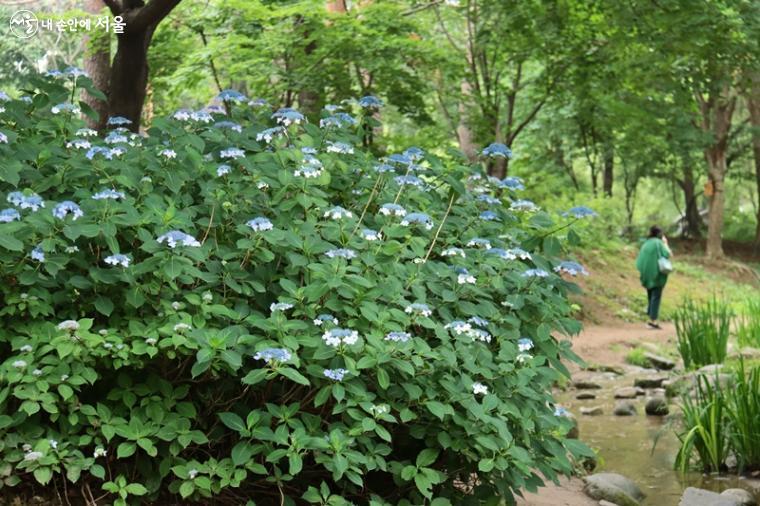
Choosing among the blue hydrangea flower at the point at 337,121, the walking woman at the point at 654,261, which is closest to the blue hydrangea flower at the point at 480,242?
the blue hydrangea flower at the point at 337,121

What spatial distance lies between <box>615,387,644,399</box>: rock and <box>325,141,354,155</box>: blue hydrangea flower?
5.07 meters

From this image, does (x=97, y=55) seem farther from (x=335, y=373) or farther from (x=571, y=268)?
(x=335, y=373)

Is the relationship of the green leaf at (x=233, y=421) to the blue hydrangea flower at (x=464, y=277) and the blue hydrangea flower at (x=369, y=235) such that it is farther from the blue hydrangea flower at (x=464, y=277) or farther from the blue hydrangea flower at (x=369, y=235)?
the blue hydrangea flower at (x=464, y=277)

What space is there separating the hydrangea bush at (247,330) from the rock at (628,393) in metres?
4.54

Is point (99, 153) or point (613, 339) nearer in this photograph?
point (99, 153)

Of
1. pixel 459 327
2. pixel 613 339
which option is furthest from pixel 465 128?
pixel 459 327

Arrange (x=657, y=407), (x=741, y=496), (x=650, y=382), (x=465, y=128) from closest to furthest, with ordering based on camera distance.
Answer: (x=741, y=496) → (x=657, y=407) → (x=650, y=382) → (x=465, y=128)

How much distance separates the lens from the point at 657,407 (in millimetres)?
6922

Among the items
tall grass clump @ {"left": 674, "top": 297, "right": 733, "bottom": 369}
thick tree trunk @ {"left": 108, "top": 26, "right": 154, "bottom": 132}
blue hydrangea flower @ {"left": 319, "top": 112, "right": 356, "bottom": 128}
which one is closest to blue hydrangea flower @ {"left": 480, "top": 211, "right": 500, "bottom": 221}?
blue hydrangea flower @ {"left": 319, "top": 112, "right": 356, "bottom": 128}

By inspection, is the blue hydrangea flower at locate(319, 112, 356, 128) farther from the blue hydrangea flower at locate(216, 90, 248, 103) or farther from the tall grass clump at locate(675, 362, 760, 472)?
the tall grass clump at locate(675, 362, 760, 472)

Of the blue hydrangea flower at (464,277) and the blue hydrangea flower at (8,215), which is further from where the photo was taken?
the blue hydrangea flower at (464,277)

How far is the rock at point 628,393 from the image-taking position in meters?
7.66

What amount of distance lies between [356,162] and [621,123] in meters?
8.33

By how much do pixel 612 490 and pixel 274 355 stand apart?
2731mm
